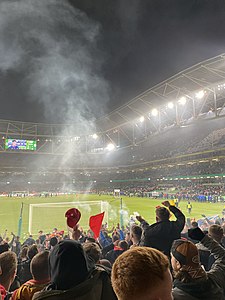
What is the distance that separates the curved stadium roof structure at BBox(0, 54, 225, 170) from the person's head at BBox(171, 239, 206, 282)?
13163mm

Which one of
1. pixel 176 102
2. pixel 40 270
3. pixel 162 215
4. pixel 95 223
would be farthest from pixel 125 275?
pixel 176 102

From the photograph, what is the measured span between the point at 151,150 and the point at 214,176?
21540mm

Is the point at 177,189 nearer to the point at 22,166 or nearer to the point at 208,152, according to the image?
the point at 208,152

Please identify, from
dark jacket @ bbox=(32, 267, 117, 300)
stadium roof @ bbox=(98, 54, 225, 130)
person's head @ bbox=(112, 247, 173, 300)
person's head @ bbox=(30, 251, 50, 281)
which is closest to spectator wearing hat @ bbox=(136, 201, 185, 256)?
person's head @ bbox=(30, 251, 50, 281)

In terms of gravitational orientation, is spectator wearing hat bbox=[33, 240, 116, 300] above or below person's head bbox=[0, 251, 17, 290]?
above

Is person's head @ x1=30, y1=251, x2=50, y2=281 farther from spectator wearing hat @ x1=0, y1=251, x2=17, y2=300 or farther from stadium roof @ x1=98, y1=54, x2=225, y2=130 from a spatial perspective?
stadium roof @ x1=98, y1=54, x2=225, y2=130

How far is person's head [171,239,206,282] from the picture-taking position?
1785 mm

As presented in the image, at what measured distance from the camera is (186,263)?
183 cm

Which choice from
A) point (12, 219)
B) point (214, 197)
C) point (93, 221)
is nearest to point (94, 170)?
point (214, 197)

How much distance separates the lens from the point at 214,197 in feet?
91.6

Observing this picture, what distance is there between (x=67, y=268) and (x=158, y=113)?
2048 centimetres

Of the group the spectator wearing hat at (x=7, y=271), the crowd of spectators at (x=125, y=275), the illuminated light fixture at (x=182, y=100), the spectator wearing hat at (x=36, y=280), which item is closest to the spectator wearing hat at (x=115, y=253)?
the crowd of spectators at (x=125, y=275)

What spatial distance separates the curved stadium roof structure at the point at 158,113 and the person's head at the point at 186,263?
13.2 m

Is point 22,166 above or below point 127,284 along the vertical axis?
above
